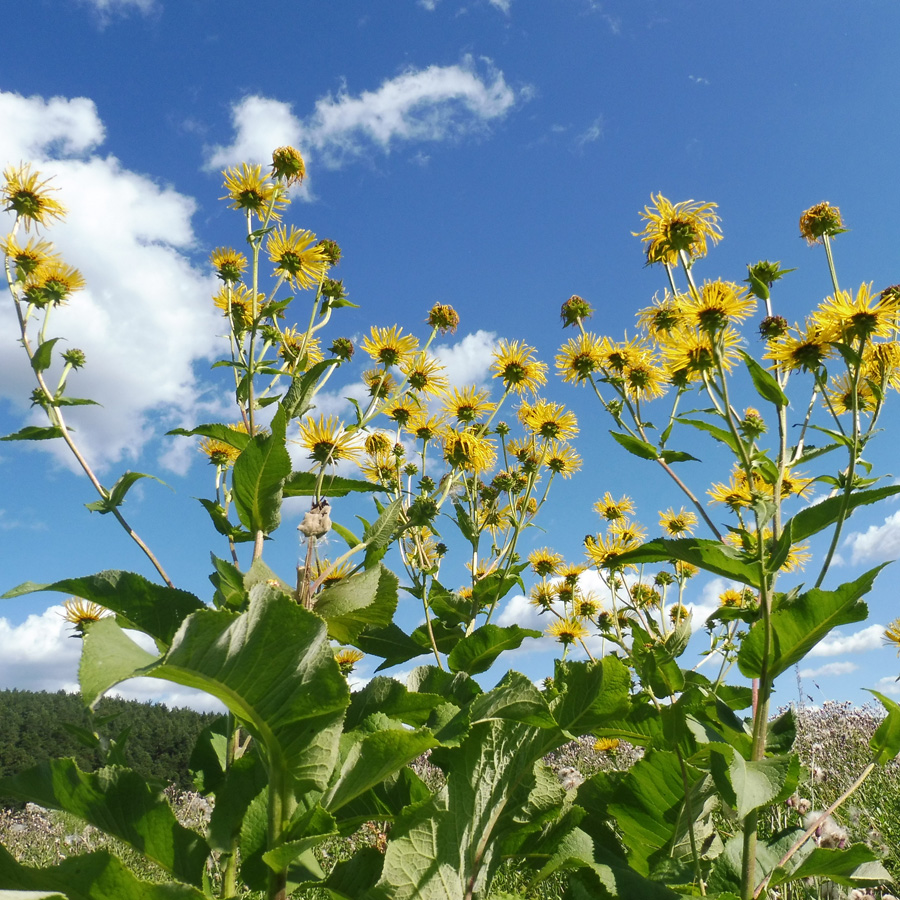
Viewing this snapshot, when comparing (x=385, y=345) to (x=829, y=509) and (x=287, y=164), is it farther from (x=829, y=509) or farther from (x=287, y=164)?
(x=829, y=509)

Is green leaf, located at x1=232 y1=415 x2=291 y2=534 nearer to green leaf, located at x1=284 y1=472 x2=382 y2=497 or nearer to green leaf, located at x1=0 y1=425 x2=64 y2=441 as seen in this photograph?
green leaf, located at x1=284 y1=472 x2=382 y2=497

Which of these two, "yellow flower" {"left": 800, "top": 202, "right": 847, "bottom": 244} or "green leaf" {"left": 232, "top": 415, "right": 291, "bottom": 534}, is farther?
"yellow flower" {"left": 800, "top": 202, "right": 847, "bottom": 244}

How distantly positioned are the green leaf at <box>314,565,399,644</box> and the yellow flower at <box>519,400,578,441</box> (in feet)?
8.55

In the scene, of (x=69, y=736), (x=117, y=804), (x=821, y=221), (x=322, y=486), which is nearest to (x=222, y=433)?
(x=322, y=486)

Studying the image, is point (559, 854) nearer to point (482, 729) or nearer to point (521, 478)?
point (482, 729)

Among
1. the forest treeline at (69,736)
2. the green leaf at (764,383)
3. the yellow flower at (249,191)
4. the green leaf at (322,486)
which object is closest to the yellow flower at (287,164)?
the yellow flower at (249,191)

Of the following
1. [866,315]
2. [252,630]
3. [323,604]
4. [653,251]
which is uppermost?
[653,251]

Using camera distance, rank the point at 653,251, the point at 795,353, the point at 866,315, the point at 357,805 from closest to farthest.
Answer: the point at 357,805 → the point at 866,315 → the point at 795,353 → the point at 653,251

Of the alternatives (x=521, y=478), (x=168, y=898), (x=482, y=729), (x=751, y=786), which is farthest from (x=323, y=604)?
(x=521, y=478)

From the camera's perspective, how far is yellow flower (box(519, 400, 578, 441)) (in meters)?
4.14

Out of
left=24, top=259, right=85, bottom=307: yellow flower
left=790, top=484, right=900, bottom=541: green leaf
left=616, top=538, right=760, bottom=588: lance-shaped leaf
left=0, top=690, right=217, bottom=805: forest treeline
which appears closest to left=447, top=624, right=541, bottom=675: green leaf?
left=616, top=538, right=760, bottom=588: lance-shaped leaf

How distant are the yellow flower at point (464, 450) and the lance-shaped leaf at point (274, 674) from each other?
2.39 metres

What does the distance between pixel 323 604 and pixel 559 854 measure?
3.14 ft

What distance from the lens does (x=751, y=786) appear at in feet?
4.92
